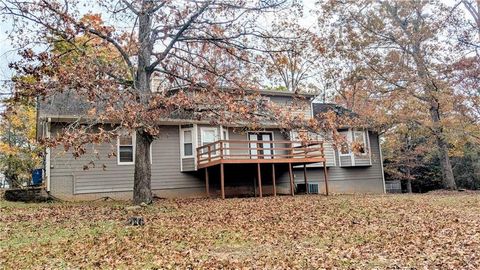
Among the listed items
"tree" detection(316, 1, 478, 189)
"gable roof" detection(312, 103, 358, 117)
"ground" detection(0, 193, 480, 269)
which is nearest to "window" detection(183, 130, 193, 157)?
"ground" detection(0, 193, 480, 269)

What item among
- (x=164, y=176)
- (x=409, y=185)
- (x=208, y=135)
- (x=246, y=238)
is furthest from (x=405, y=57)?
(x=246, y=238)

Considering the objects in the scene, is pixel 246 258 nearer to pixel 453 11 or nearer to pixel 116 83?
pixel 116 83

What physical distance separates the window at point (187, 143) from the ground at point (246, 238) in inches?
251

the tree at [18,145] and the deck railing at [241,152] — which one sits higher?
the tree at [18,145]

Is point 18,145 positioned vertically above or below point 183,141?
above

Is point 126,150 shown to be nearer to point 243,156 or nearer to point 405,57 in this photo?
point 243,156

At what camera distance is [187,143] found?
1831 centimetres

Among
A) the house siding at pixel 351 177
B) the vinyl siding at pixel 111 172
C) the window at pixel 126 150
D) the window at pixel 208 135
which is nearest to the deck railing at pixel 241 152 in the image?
the window at pixel 208 135

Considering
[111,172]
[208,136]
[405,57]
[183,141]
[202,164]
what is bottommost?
[111,172]

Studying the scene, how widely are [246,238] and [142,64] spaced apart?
25.3 feet

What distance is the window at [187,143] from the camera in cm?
1827

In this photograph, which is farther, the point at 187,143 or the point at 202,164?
the point at 187,143

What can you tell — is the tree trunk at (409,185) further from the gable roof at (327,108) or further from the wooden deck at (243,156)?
the wooden deck at (243,156)

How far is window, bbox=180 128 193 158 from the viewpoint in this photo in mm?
18266
